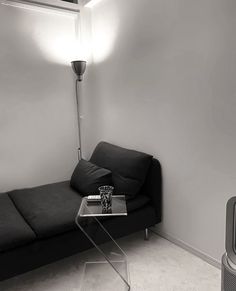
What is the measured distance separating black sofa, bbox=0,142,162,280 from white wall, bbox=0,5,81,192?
1.28 feet

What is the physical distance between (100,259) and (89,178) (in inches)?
26.5

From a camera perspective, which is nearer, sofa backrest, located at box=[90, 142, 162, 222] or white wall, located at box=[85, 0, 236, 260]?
white wall, located at box=[85, 0, 236, 260]

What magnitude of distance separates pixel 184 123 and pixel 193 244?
3.21 ft

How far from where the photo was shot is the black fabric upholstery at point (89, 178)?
2.35 metres

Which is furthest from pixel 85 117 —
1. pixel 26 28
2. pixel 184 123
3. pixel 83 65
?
pixel 184 123

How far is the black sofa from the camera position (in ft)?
5.98

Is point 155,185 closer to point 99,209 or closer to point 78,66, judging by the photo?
point 99,209

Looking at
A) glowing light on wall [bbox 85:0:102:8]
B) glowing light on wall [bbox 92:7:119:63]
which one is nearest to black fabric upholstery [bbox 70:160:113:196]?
glowing light on wall [bbox 92:7:119:63]

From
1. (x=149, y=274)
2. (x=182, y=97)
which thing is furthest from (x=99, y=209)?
(x=182, y=97)

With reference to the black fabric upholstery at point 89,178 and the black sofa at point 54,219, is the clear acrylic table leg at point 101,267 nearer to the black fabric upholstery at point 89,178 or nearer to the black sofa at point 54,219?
the black sofa at point 54,219

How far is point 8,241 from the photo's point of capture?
178cm

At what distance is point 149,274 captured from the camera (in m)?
1.98

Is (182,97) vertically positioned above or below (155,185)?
above

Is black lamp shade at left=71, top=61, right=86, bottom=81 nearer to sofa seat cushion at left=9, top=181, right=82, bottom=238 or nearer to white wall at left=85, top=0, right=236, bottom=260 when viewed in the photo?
white wall at left=85, top=0, right=236, bottom=260
